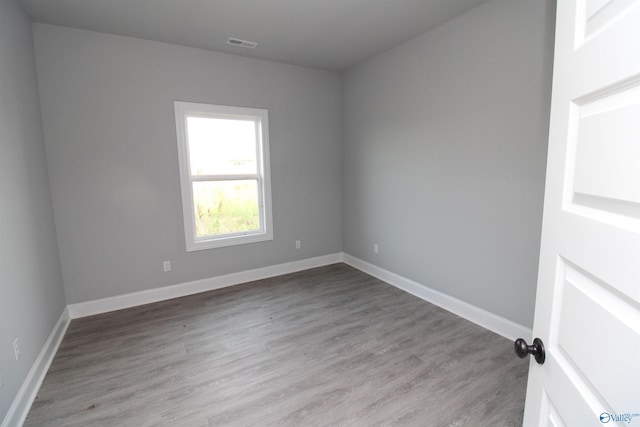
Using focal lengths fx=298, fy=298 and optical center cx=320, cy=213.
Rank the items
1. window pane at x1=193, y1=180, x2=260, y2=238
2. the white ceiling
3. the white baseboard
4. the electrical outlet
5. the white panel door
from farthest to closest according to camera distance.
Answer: window pane at x1=193, y1=180, x2=260, y2=238 → the white ceiling → the electrical outlet → the white baseboard → the white panel door

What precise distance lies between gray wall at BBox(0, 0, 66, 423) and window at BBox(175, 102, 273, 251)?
3.87 feet

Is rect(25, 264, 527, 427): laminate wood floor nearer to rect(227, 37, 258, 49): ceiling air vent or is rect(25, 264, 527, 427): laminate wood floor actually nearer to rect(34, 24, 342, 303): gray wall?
rect(34, 24, 342, 303): gray wall

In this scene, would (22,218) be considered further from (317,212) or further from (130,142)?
(317,212)

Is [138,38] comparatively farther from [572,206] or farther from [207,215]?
[572,206]

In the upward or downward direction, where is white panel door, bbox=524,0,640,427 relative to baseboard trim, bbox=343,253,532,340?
upward

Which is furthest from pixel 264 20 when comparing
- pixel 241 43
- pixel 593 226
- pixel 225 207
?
pixel 593 226

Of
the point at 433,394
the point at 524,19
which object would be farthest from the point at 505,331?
the point at 524,19

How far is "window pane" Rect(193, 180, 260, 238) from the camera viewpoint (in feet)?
11.8

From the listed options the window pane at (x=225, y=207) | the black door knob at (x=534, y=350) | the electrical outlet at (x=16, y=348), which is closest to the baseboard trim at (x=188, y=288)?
the window pane at (x=225, y=207)

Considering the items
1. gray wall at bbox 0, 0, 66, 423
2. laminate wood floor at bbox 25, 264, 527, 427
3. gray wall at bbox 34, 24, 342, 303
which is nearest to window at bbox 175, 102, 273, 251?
gray wall at bbox 34, 24, 342, 303

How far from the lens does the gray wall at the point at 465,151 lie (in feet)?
7.47

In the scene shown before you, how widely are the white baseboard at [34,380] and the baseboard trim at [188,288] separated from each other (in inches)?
12.2

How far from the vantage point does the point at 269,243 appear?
4039 millimetres

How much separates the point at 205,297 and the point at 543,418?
129 inches
